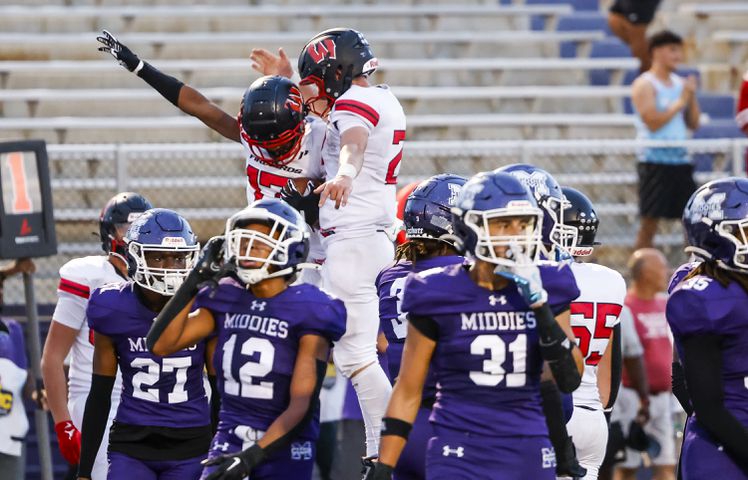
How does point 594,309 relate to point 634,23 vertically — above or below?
below

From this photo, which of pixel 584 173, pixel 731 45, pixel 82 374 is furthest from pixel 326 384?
pixel 731 45

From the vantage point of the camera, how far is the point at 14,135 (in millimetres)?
11078

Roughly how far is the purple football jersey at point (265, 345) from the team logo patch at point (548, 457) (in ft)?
2.61

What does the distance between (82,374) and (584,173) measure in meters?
5.03

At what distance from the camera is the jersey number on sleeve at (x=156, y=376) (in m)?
5.42

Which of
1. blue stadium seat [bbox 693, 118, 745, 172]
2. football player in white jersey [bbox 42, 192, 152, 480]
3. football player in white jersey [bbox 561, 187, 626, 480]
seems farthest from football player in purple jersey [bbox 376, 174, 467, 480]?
blue stadium seat [bbox 693, 118, 745, 172]

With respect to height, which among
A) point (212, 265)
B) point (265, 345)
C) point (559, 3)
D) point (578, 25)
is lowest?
point (265, 345)

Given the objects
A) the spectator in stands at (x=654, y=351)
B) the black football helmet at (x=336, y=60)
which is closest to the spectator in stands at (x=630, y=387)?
the spectator in stands at (x=654, y=351)

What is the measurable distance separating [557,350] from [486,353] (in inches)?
8.6

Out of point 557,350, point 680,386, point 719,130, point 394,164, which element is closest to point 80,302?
point 394,164

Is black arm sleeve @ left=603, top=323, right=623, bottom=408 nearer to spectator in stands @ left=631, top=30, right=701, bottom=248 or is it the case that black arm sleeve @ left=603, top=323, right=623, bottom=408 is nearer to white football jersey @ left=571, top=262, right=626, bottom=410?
white football jersey @ left=571, top=262, right=626, bottom=410

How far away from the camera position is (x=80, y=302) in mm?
6457

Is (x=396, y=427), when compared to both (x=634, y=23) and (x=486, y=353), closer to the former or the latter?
(x=486, y=353)

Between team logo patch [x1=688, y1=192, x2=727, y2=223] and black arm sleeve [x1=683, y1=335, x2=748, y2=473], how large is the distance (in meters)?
0.43
